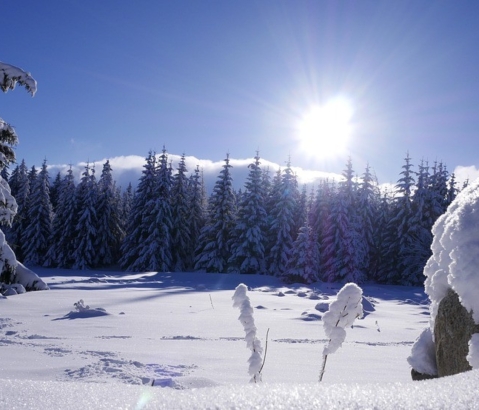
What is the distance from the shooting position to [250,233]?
34438 mm

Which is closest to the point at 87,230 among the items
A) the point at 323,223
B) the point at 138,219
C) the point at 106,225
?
the point at 106,225

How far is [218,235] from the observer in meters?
35.7

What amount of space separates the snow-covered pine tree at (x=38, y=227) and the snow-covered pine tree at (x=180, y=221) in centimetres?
1221

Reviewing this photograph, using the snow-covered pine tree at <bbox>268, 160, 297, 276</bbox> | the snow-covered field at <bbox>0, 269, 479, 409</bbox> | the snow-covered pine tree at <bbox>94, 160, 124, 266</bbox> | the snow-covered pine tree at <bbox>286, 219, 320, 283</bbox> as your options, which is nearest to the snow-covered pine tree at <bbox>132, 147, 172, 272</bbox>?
the snow-covered pine tree at <bbox>94, 160, 124, 266</bbox>

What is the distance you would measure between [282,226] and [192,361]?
30.5 m

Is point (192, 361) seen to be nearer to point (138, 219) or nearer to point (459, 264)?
point (459, 264)

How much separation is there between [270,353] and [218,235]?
29.3m

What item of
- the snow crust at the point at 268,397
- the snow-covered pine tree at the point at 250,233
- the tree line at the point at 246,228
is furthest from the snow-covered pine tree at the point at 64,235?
the snow crust at the point at 268,397

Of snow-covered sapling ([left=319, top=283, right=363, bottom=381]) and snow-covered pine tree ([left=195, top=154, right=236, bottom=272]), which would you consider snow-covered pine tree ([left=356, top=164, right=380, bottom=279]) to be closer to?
snow-covered pine tree ([left=195, top=154, right=236, bottom=272])

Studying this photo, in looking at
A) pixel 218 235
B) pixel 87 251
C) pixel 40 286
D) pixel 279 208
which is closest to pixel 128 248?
pixel 87 251

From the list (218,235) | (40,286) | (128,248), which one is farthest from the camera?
(128,248)

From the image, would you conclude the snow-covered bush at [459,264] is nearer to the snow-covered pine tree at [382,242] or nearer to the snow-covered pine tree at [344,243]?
the snow-covered pine tree at [344,243]

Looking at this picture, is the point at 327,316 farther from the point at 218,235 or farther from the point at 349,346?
the point at 218,235

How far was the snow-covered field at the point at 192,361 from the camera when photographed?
1.54 metres
